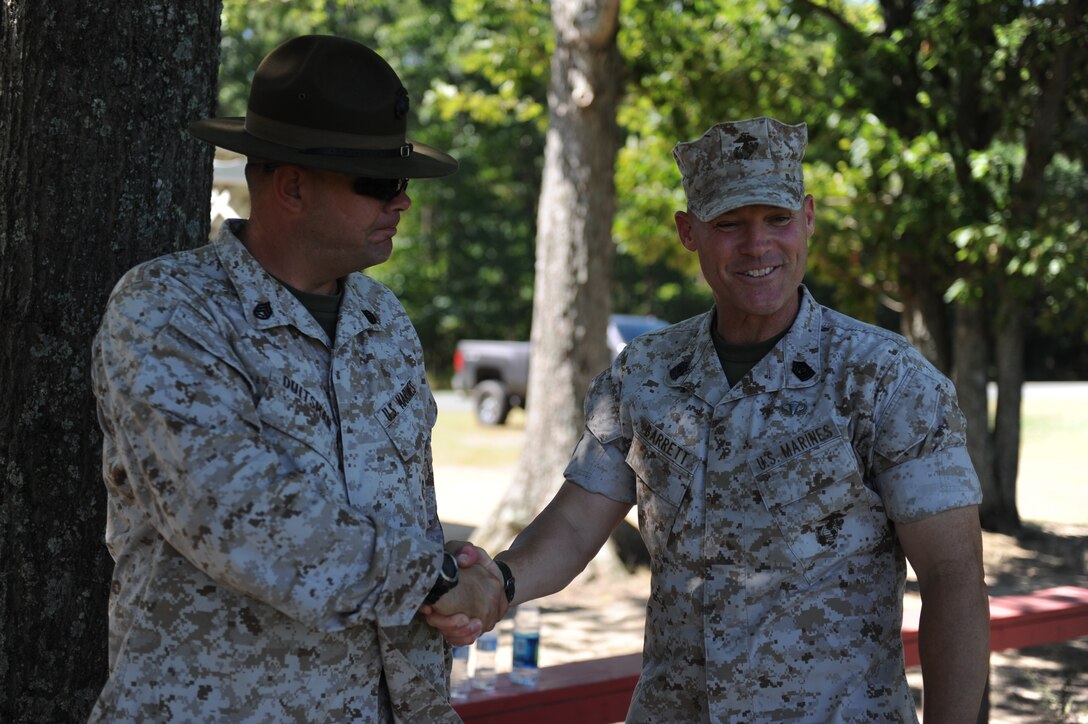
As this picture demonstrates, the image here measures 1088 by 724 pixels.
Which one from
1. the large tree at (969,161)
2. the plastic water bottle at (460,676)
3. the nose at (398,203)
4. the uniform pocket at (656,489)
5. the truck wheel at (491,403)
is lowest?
the truck wheel at (491,403)

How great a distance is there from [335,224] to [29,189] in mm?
864

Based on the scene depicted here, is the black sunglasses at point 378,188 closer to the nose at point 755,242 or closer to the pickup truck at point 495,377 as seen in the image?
the nose at point 755,242

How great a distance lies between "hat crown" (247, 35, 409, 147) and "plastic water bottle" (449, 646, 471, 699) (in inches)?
74.8

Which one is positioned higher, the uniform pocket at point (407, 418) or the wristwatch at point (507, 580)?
the uniform pocket at point (407, 418)

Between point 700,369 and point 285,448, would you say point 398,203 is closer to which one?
point 285,448

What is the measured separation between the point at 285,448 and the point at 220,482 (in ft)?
0.61

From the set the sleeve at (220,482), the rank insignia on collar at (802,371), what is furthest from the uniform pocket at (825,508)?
the sleeve at (220,482)

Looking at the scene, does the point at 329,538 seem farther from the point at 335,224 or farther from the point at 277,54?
the point at 277,54

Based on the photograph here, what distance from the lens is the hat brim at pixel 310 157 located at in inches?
91.4

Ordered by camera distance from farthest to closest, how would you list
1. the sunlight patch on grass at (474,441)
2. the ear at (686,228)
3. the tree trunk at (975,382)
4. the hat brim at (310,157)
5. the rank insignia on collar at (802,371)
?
the sunlight patch on grass at (474,441) → the tree trunk at (975,382) → the ear at (686,228) → the rank insignia on collar at (802,371) → the hat brim at (310,157)

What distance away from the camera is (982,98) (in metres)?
10.2

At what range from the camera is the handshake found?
93.5 inches

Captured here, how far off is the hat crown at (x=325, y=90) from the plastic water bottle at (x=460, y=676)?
1.90 m

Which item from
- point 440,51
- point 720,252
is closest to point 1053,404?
point 440,51
